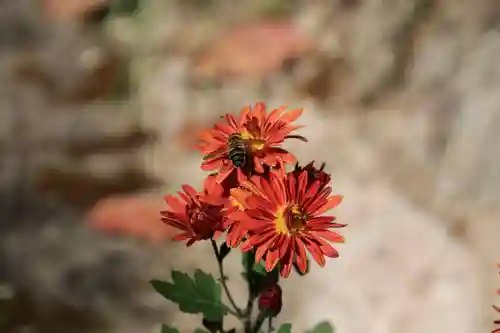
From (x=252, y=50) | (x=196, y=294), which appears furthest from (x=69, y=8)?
(x=196, y=294)

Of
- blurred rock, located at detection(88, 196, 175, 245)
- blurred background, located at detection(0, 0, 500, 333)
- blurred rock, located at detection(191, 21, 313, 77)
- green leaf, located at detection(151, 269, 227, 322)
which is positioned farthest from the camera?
blurred rock, located at detection(191, 21, 313, 77)

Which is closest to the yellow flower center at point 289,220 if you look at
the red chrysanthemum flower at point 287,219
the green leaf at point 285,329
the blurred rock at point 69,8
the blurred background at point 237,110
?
the red chrysanthemum flower at point 287,219

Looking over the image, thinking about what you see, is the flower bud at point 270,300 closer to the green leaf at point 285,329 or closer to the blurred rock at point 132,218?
the green leaf at point 285,329

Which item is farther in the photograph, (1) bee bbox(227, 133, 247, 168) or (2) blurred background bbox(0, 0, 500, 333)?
(2) blurred background bbox(0, 0, 500, 333)

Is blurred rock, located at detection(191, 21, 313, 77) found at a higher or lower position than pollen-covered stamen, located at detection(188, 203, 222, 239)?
higher

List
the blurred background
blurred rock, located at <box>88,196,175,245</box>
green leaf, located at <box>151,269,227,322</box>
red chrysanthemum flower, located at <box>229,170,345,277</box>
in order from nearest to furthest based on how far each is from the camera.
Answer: red chrysanthemum flower, located at <box>229,170,345,277</box>
green leaf, located at <box>151,269,227,322</box>
the blurred background
blurred rock, located at <box>88,196,175,245</box>

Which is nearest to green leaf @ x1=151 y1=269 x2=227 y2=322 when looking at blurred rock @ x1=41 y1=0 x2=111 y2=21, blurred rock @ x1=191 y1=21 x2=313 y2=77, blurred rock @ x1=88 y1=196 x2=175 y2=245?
blurred rock @ x1=88 y1=196 x2=175 y2=245

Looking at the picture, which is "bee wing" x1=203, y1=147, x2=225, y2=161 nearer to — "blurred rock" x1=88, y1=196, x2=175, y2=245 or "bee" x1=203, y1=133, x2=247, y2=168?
"bee" x1=203, y1=133, x2=247, y2=168

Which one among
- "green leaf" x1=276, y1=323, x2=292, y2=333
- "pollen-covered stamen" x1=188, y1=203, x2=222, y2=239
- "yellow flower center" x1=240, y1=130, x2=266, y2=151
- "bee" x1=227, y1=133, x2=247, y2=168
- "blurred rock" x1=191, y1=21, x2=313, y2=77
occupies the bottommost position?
"green leaf" x1=276, y1=323, x2=292, y2=333

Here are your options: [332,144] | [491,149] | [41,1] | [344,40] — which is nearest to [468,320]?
[491,149]
